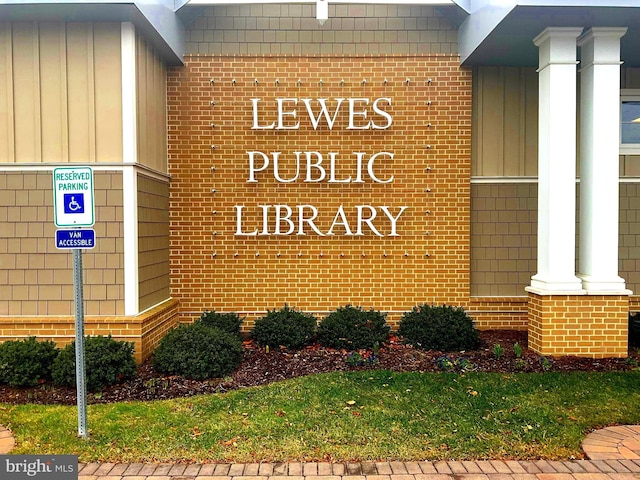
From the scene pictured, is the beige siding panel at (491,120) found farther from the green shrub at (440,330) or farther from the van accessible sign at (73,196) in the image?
the van accessible sign at (73,196)

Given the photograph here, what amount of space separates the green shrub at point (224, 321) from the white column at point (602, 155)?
5.23 m

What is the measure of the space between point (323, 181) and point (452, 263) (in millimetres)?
2618

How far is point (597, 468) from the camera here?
4.43 meters

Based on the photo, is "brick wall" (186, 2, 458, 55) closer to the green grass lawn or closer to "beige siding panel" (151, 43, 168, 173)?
"beige siding panel" (151, 43, 168, 173)

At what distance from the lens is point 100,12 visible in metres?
6.86

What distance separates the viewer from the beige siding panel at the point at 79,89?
716cm

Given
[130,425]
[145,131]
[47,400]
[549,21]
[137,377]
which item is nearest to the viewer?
[130,425]

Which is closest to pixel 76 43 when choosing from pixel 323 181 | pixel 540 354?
pixel 323 181

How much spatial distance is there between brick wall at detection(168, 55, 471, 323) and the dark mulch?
1.29 meters

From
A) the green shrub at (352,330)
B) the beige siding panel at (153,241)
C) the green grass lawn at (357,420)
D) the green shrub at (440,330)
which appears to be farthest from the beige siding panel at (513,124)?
the beige siding panel at (153,241)

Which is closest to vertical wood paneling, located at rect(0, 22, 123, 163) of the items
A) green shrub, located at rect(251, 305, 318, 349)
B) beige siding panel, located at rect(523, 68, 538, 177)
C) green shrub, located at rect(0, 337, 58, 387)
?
green shrub, located at rect(0, 337, 58, 387)

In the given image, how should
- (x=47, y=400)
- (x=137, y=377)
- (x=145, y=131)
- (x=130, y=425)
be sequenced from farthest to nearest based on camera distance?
(x=145, y=131) → (x=137, y=377) → (x=47, y=400) → (x=130, y=425)

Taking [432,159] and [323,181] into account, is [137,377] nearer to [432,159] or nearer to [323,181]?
[323,181]

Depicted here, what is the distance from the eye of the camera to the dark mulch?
20.2 feet
